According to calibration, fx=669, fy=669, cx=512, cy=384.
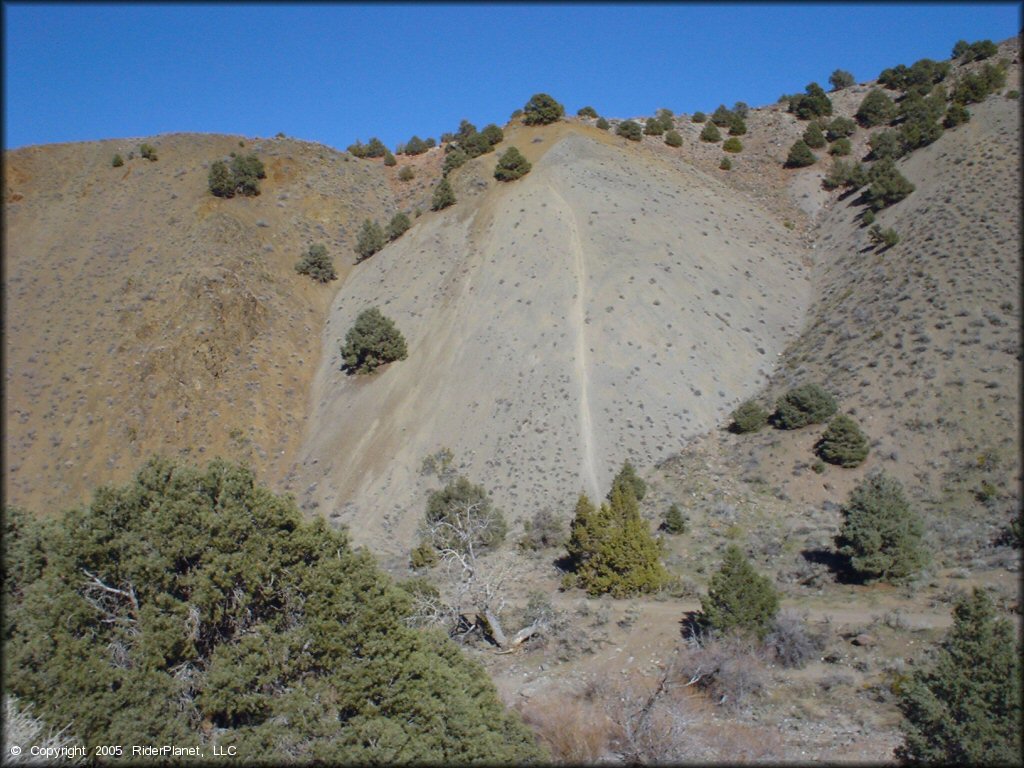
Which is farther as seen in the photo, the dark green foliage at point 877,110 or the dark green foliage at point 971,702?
the dark green foliage at point 877,110

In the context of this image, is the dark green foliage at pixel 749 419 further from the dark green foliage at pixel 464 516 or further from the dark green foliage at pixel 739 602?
the dark green foliage at pixel 739 602

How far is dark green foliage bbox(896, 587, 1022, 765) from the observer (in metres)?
11.5

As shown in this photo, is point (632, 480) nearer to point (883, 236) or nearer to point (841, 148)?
point (883, 236)

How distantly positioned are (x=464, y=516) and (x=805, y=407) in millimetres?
16442

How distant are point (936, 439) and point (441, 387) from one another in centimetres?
2352

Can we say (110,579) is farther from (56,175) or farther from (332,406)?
(56,175)

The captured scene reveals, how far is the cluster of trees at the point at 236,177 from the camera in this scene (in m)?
51.2

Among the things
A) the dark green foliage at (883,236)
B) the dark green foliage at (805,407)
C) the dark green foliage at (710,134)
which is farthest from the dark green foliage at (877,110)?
the dark green foliage at (805,407)

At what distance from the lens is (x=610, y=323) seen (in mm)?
37562

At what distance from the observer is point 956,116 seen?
149 feet

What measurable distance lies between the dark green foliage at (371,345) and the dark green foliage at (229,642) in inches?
1034

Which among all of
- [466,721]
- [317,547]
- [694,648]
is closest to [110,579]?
[317,547]

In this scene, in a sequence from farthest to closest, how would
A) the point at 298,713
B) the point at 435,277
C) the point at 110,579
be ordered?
the point at 435,277 < the point at 110,579 < the point at 298,713

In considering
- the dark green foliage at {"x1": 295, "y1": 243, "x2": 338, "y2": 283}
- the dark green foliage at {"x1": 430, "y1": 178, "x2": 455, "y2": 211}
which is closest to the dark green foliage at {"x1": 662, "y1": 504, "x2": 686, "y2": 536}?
→ the dark green foliage at {"x1": 295, "y1": 243, "x2": 338, "y2": 283}
